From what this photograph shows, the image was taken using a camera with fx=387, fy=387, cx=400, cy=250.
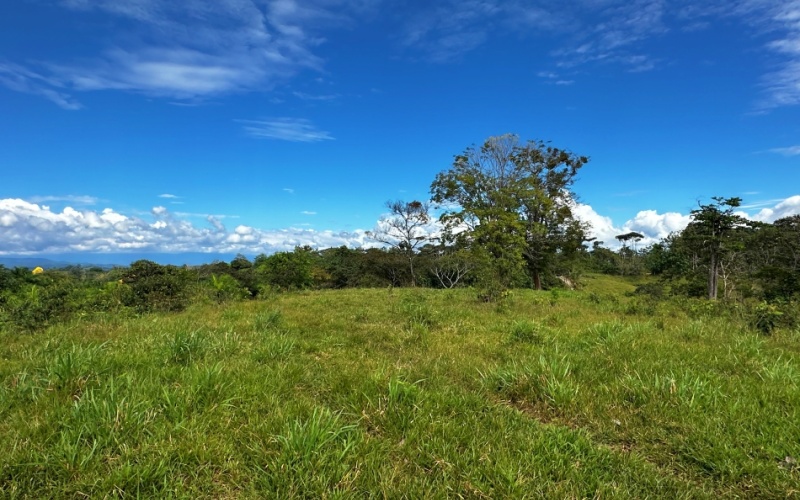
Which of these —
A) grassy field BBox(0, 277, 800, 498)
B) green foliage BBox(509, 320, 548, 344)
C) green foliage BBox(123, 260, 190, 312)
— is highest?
green foliage BBox(123, 260, 190, 312)

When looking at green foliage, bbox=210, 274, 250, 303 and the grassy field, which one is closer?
the grassy field

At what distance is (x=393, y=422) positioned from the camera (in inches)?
147

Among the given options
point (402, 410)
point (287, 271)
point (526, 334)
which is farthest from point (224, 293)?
point (402, 410)

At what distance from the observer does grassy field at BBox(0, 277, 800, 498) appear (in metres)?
2.82

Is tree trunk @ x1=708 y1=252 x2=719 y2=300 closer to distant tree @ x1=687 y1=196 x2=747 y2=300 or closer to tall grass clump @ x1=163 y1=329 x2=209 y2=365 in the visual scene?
distant tree @ x1=687 y1=196 x2=747 y2=300

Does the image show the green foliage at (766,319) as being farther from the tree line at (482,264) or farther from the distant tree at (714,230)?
the distant tree at (714,230)

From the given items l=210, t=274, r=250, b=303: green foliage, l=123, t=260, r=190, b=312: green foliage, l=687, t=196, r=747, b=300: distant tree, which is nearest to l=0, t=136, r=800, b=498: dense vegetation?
l=123, t=260, r=190, b=312: green foliage

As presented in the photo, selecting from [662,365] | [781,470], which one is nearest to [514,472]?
[781,470]

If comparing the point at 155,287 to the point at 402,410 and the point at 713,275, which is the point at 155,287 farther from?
the point at 713,275

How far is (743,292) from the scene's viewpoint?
20000mm

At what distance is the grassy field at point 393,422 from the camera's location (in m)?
2.82

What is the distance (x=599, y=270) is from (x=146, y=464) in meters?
70.6

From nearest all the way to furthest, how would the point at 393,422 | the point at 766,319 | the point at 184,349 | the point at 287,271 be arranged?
1. the point at 393,422
2. the point at 184,349
3. the point at 766,319
4. the point at 287,271

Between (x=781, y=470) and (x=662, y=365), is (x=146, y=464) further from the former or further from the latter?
(x=662, y=365)
